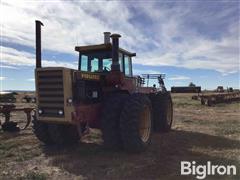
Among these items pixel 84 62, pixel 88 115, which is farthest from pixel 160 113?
pixel 88 115

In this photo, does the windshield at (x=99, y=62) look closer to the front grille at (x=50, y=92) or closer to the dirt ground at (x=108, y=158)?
the front grille at (x=50, y=92)

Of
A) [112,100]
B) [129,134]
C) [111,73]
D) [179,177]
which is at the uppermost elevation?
[111,73]

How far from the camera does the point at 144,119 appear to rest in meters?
9.82

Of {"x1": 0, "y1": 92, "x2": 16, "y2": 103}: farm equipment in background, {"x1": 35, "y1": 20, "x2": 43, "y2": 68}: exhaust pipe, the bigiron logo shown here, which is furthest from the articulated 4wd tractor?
{"x1": 0, "y1": 92, "x2": 16, "y2": 103}: farm equipment in background

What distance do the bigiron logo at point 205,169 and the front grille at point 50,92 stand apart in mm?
3437

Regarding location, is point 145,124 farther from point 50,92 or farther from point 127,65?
point 50,92

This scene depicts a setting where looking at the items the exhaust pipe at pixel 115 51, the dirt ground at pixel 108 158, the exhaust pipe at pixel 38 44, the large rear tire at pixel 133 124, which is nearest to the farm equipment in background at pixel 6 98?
the dirt ground at pixel 108 158

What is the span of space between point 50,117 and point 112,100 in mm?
1705

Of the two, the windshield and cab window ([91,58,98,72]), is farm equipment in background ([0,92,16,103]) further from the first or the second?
cab window ([91,58,98,72])

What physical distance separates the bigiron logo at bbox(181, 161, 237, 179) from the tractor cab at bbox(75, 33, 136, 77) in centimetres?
377

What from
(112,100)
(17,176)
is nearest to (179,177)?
(112,100)

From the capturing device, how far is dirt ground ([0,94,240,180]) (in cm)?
730

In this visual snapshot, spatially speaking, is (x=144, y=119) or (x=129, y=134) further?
(x=144, y=119)

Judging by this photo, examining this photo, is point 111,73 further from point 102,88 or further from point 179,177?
point 179,177
